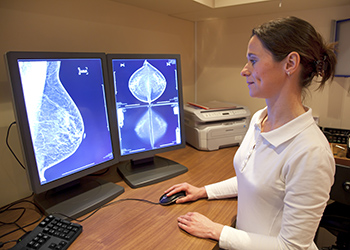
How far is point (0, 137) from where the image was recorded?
1.04 meters

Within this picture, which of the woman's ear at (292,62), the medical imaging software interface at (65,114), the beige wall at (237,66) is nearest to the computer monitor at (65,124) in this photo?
the medical imaging software interface at (65,114)

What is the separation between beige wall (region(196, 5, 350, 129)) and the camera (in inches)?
63.1

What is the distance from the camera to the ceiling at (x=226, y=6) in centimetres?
145

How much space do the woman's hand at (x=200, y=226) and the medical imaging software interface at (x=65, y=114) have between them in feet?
1.58

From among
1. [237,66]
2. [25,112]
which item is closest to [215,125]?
[237,66]

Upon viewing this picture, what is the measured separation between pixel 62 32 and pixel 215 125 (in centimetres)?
102

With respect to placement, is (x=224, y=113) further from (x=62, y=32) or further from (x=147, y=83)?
(x=62, y=32)

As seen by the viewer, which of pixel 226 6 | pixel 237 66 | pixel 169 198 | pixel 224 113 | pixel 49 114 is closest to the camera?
pixel 49 114

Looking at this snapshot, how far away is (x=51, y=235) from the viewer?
0.82 metres

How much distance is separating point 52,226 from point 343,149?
150 cm

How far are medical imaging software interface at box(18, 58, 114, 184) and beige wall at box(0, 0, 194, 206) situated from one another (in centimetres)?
26

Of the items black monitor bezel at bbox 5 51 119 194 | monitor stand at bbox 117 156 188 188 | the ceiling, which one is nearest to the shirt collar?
monitor stand at bbox 117 156 188 188

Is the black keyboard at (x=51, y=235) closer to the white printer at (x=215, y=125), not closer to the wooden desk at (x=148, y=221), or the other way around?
the wooden desk at (x=148, y=221)

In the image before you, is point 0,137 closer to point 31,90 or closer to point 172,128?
point 31,90
